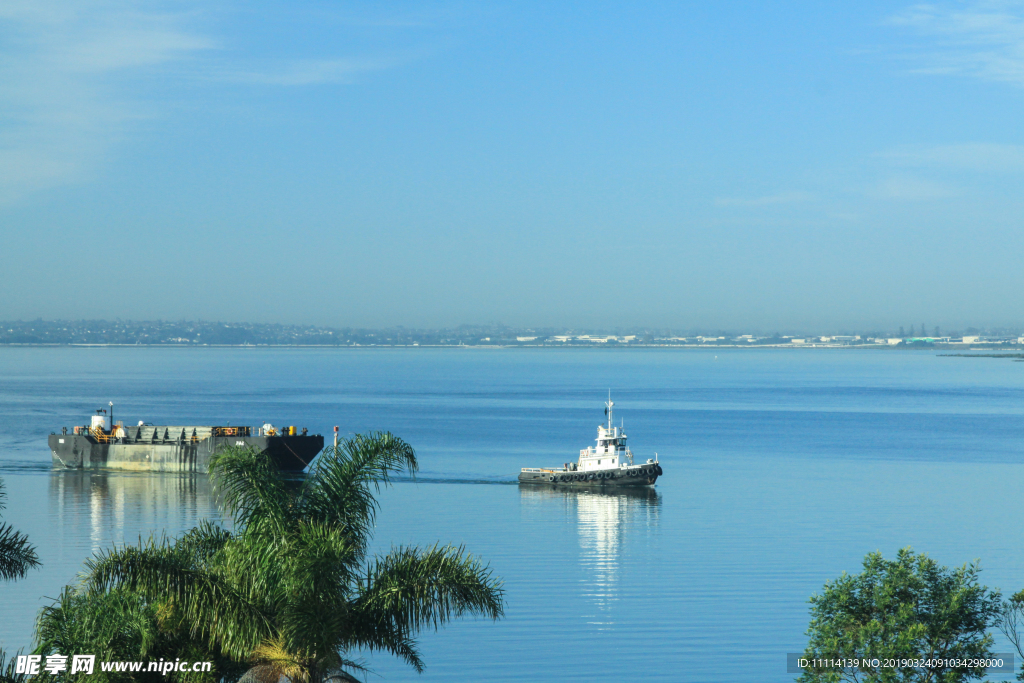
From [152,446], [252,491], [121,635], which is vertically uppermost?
[252,491]

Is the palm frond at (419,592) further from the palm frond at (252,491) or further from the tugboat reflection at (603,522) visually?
the tugboat reflection at (603,522)

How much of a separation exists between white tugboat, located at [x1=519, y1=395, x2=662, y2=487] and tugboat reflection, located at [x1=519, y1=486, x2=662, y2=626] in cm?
74

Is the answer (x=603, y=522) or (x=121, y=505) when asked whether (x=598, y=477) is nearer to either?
(x=603, y=522)

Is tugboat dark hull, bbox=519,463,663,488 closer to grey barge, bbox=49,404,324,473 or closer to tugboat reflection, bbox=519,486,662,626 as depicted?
tugboat reflection, bbox=519,486,662,626

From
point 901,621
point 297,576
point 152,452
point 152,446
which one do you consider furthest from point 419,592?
point 152,452

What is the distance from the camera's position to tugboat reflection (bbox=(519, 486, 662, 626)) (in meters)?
45.4

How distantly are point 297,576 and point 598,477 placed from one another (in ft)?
211

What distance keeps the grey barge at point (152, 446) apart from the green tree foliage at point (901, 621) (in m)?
65.5

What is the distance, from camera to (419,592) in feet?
51.0

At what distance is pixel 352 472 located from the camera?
16.7 meters

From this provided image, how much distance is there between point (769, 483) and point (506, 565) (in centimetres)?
3640

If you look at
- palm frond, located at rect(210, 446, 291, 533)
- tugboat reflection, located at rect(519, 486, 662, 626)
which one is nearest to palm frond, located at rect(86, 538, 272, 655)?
palm frond, located at rect(210, 446, 291, 533)

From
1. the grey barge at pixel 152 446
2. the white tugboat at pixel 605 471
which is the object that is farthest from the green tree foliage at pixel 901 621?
the grey barge at pixel 152 446

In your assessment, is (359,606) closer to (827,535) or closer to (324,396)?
(827,535)
